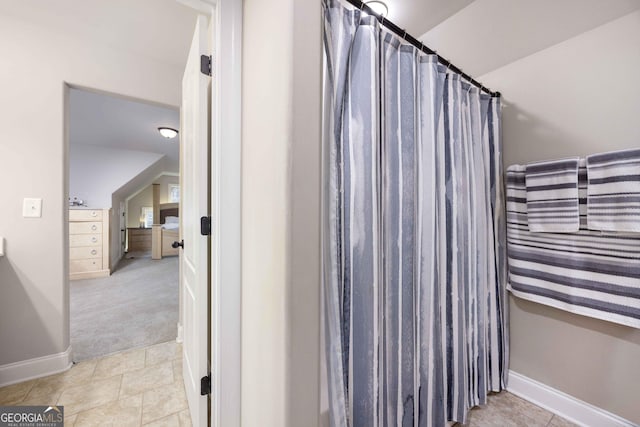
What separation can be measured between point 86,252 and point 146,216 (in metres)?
3.80

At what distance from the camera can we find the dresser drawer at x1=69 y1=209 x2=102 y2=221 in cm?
399

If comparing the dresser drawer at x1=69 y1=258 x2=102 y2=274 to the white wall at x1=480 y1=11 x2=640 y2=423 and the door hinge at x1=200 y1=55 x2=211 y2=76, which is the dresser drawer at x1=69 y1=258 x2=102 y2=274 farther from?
the white wall at x1=480 y1=11 x2=640 y2=423

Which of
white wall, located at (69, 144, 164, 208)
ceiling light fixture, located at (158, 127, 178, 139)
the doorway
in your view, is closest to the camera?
the doorway

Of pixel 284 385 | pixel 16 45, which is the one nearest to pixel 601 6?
pixel 284 385

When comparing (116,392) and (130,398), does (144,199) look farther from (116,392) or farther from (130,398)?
(130,398)

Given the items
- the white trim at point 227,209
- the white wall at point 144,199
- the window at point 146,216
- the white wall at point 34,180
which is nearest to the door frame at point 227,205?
the white trim at point 227,209

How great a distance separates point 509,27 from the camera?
1452 millimetres

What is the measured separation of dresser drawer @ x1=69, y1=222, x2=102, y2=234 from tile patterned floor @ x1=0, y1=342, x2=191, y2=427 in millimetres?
3112

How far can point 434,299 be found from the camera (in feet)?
3.67

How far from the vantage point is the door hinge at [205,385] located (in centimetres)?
116

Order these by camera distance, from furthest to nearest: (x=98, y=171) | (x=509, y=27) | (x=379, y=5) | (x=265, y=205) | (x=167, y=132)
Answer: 1. (x=98, y=171)
2. (x=167, y=132)
3. (x=379, y=5)
4. (x=509, y=27)
5. (x=265, y=205)

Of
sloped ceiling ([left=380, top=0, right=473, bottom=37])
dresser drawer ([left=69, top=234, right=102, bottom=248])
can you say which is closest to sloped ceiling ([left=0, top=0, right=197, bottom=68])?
sloped ceiling ([left=380, top=0, right=473, bottom=37])

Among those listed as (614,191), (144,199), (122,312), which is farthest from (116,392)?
(144,199)

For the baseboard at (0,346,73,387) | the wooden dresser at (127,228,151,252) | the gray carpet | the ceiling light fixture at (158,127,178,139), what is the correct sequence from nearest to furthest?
the baseboard at (0,346,73,387) → the gray carpet → the ceiling light fixture at (158,127,178,139) → the wooden dresser at (127,228,151,252)
